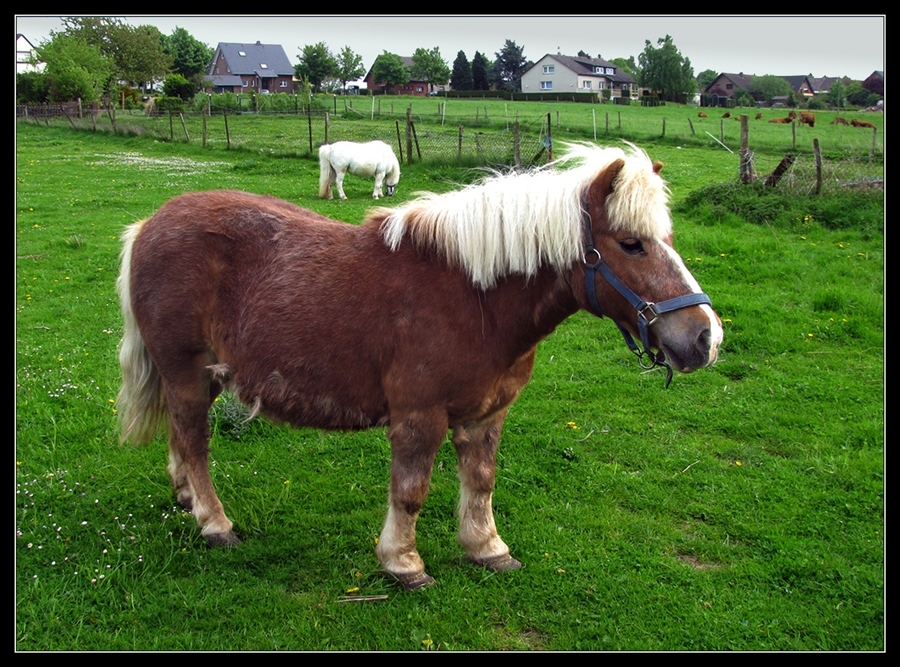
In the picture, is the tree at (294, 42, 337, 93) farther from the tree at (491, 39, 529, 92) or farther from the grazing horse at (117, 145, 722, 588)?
the grazing horse at (117, 145, 722, 588)

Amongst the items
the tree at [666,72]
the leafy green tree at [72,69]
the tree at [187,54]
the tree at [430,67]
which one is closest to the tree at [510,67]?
the tree at [430,67]

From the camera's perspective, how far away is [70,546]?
3992mm

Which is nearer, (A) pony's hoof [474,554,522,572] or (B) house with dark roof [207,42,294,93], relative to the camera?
(A) pony's hoof [474,554,522,572]

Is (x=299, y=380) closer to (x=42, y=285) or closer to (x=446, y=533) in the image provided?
(x=446, y=533)

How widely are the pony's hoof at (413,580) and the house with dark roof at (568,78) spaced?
3090 inches

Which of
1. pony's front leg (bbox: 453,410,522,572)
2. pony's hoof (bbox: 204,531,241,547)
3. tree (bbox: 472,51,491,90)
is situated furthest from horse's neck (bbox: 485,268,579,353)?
tree (bbox: 472,51,491,90)

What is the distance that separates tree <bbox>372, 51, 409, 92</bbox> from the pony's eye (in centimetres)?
7276

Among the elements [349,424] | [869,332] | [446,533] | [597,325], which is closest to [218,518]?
[349,424]

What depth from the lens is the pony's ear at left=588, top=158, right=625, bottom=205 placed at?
2969 mm

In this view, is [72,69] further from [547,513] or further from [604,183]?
[604,183]

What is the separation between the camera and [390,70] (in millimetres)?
70625

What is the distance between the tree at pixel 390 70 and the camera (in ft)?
230

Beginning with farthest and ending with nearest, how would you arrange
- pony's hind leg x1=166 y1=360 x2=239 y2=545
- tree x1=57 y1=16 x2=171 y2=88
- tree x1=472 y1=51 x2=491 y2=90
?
tree x1=472 y1=51 x2=491 y2=90, tree x1=57 y1=16 x2=171 y2=88, pony's hind leg x1=166 y1=360 x2=239 y2=545
